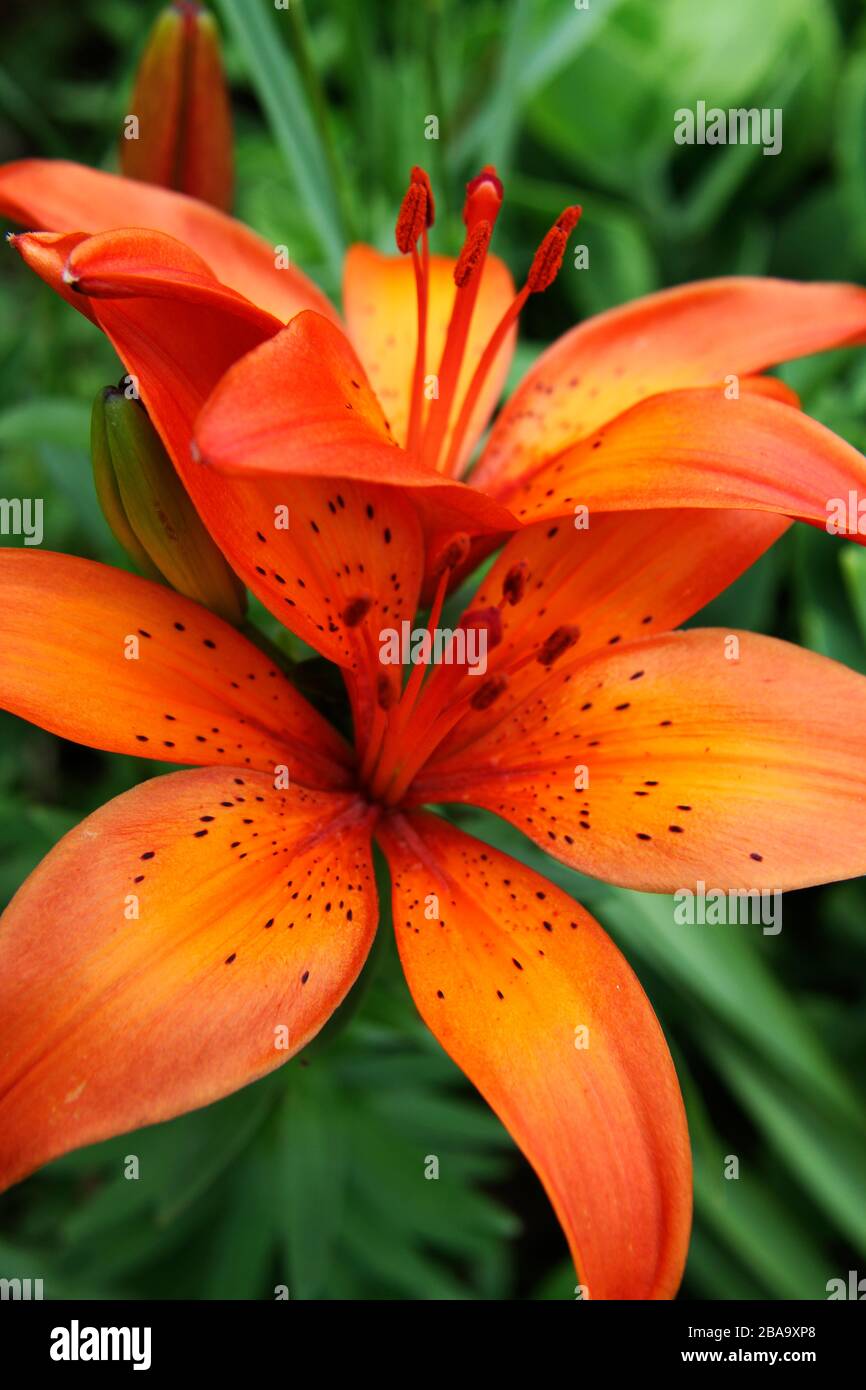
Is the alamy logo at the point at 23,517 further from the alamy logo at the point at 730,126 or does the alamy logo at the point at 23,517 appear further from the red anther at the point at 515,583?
the alamy logo at the point at 730,126

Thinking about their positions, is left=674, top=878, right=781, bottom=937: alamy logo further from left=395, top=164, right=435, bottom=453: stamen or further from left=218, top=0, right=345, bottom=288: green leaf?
left=218, top=0, right=345, bottom=288: green leaf

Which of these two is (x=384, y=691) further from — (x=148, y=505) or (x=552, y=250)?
(x=552, y=250)

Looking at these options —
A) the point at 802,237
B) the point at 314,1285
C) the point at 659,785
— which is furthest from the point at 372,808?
the point at 802,237

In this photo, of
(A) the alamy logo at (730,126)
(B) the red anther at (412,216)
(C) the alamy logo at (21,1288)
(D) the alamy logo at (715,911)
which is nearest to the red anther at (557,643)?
(B) the red anther at (412,216)

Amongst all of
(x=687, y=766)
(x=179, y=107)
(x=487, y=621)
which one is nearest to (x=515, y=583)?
(x=487, y=621)

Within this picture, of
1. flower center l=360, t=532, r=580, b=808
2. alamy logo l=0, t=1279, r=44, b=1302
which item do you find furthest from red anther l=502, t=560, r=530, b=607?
alamy logo l=0, t=1279, r=44, b=1302
